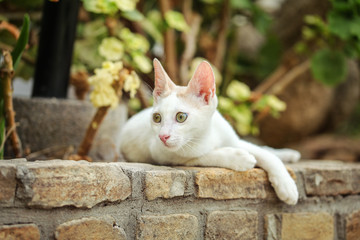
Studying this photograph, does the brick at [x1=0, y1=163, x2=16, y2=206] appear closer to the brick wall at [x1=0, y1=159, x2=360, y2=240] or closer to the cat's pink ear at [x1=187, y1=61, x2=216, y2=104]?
the brick wall at [x1=0, y1=159, x2=360, y2=240]

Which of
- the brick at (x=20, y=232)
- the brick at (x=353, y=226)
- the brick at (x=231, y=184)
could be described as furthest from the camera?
the brick at (x=353, y=226)

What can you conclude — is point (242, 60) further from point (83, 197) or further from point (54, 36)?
point (83, 197)

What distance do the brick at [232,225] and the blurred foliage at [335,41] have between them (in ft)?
3.87

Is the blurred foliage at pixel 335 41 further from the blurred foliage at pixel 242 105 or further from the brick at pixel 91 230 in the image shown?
the brick at pixel 91 230

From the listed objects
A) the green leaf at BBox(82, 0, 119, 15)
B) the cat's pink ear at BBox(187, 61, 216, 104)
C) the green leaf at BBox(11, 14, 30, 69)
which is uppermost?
the green leaf at BBox(82, 0, 119, 15)

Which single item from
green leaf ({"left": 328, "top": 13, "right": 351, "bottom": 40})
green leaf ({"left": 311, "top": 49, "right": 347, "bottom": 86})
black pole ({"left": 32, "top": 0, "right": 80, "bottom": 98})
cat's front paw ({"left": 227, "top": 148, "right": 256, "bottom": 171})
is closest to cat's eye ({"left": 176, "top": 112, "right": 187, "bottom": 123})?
cat's front paw ({"left": 227, "top": 148, "right": 256, "bottom": 171})

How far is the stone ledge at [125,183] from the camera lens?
3.34 ft

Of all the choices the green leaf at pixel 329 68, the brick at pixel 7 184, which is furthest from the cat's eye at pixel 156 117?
the green leaf at pixel 329 68

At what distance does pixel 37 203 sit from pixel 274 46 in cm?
269

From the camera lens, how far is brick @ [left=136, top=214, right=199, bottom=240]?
3.88 feet

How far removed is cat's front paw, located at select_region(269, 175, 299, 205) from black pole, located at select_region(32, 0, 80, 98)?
115 cm

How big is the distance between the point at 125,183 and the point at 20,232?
1.11 ft

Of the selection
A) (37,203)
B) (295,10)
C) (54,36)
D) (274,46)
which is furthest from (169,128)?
(295,10)

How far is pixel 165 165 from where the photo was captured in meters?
1.41
